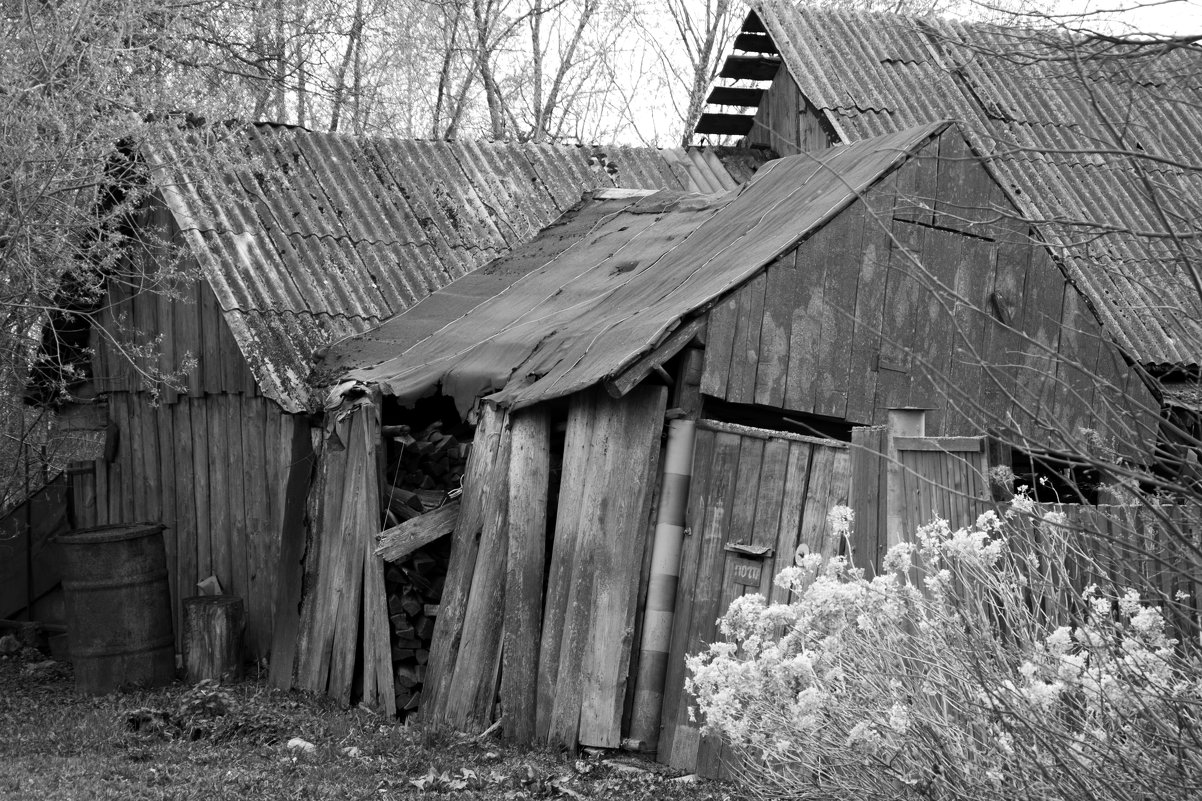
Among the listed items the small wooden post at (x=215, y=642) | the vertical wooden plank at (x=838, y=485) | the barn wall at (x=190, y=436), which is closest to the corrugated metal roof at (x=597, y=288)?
the barn wall at (x=190, y=436)

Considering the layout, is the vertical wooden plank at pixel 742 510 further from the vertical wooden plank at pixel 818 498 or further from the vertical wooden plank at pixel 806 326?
the vertical wooden plank at pixel 806 326

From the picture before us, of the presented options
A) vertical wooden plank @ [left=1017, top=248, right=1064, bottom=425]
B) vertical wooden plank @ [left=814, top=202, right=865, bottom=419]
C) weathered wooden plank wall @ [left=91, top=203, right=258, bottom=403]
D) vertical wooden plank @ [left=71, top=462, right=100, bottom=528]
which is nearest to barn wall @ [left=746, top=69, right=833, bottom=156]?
vertical wooden plank @ [left=1017, top=248, right=1064, bottom=425]

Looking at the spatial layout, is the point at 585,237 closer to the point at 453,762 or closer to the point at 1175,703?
the point at 453,762

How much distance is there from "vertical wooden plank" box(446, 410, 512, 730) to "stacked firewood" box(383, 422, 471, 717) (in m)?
0.53

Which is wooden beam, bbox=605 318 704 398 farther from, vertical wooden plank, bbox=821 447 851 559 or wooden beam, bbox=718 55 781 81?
wooden beam, bbox=718 55 781 81

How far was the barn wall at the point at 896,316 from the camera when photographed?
7.46 metres

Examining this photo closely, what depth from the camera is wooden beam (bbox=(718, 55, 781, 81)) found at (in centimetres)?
1404

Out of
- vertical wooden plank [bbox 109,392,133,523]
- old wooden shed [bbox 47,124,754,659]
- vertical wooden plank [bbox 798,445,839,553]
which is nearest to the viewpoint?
vertical wooden plank [bbox 798,445,839,553]

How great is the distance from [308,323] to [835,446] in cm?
498

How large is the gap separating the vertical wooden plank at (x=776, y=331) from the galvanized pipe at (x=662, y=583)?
1.73 ft

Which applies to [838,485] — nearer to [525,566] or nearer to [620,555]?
[620,555]

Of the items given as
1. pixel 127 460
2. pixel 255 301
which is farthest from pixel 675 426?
pixel 127 460

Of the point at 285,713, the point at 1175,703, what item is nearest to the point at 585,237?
the point at 285,713

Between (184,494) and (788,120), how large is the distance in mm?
7138
